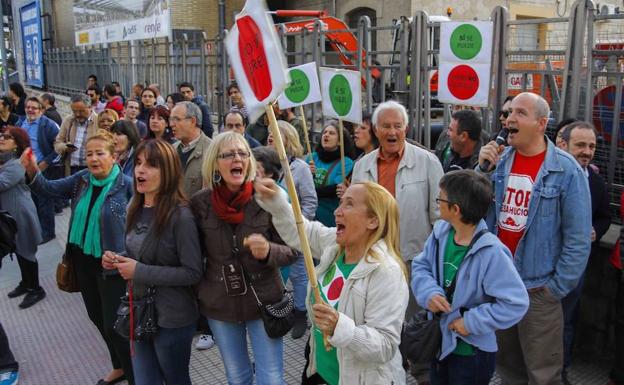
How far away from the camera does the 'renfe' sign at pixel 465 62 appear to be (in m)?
4.69

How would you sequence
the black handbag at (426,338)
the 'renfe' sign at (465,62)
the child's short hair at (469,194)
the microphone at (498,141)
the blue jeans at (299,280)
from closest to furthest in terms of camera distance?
the child's short hair at (469,194) < the black handbag at (426,338) < the microphone at (498,141) < the 'renfe' sign at (465,62) < the blue jeans at (299,280)

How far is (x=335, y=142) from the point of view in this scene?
206 inches

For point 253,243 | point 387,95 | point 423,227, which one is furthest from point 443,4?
point 253,243

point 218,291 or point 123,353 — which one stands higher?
point 218,291

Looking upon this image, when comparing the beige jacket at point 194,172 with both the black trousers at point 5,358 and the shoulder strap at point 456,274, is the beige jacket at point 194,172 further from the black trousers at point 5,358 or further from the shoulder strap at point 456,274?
the shoulder strap at point 456,274

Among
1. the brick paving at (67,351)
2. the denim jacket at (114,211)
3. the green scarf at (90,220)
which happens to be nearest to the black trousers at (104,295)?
the green scarf at (90,220)

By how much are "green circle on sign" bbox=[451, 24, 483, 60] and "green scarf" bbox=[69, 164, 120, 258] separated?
2.93 meters

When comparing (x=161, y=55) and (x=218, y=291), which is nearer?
(x=218, y=291)

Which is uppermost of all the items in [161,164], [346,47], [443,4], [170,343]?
[443,4]

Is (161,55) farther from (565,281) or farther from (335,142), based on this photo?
(565,281)

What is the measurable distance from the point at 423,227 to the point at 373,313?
159cm

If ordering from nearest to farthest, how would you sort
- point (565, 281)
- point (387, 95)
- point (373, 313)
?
1. point (373, 313)
2. point (565, 281)
3. point (387, 95)

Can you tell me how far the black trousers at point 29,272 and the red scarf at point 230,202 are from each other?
3.77m

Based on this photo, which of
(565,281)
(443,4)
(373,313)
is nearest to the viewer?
(373,313)
